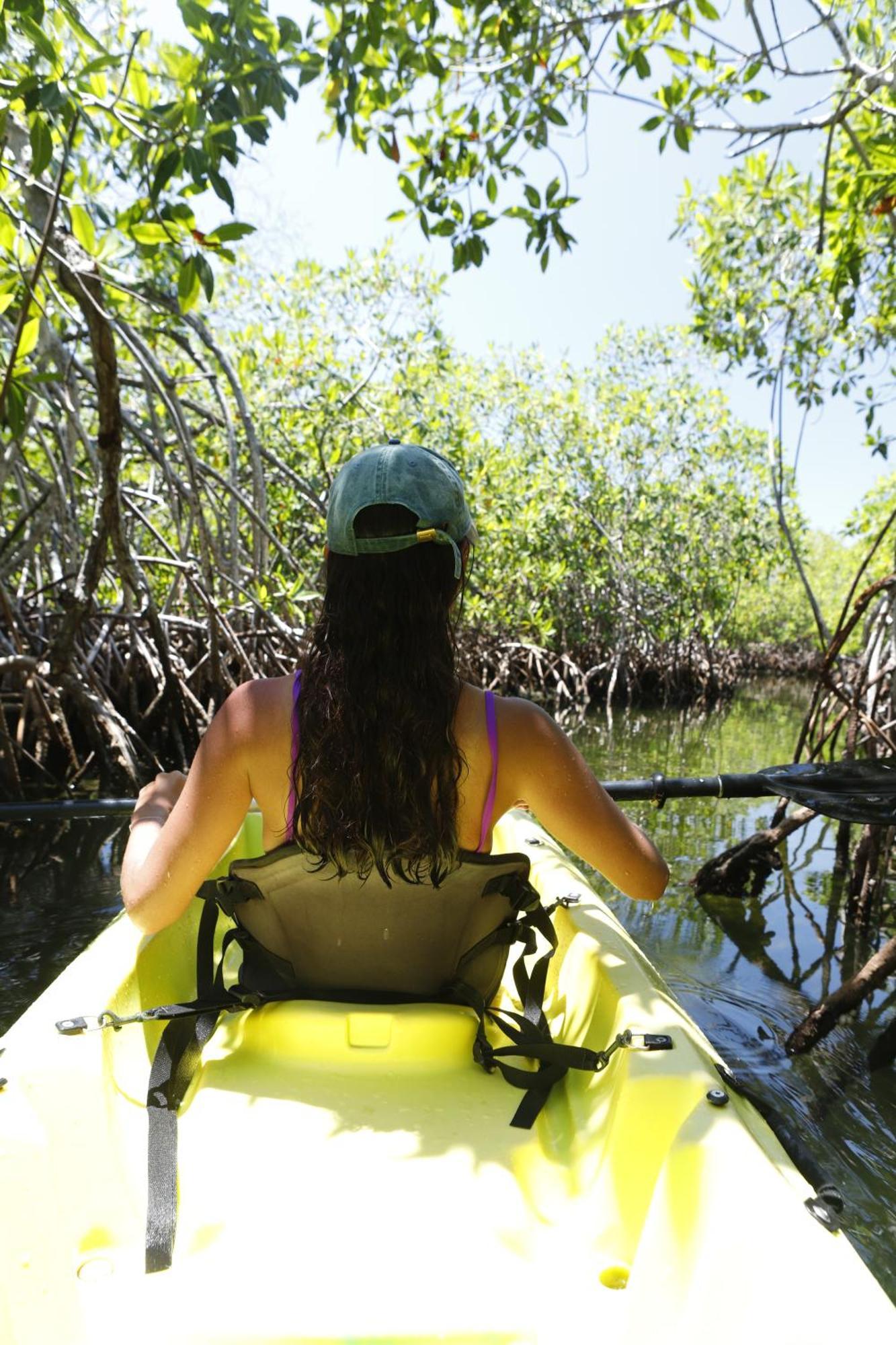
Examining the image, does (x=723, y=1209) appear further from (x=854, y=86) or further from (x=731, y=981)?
(x=854, y=86)

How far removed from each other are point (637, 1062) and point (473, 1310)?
40 cm

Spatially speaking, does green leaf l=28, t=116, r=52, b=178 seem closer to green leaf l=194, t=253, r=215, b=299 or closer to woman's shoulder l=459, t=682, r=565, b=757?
green leaf l=194, t=253, r=215, b=299

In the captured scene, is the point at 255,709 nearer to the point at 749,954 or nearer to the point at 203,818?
the point at 203,818

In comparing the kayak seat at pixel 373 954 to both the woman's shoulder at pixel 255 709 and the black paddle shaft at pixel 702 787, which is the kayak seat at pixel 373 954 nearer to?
the woman's shoulder at pixel 255 709

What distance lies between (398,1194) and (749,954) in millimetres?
2919

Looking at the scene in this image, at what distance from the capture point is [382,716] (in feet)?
4.57

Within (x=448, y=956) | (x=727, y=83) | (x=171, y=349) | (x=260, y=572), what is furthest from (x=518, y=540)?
(x=448, y=956)

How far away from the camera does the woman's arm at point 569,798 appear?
144cm

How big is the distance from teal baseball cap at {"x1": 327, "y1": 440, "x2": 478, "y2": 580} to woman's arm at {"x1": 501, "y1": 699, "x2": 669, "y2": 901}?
0.94ft

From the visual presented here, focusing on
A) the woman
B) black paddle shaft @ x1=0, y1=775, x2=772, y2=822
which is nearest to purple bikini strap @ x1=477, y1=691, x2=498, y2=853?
the woman

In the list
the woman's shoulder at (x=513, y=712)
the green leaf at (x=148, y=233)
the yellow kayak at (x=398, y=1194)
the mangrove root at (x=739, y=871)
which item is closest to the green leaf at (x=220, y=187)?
the green leaf at (x=148, y=233)

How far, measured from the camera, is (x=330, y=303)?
10.3 meters

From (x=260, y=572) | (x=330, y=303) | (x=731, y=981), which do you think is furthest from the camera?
(x=330, y=303)

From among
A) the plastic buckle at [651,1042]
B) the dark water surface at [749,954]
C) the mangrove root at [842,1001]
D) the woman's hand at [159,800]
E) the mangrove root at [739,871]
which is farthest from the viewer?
the mangrove root at [739,871]
